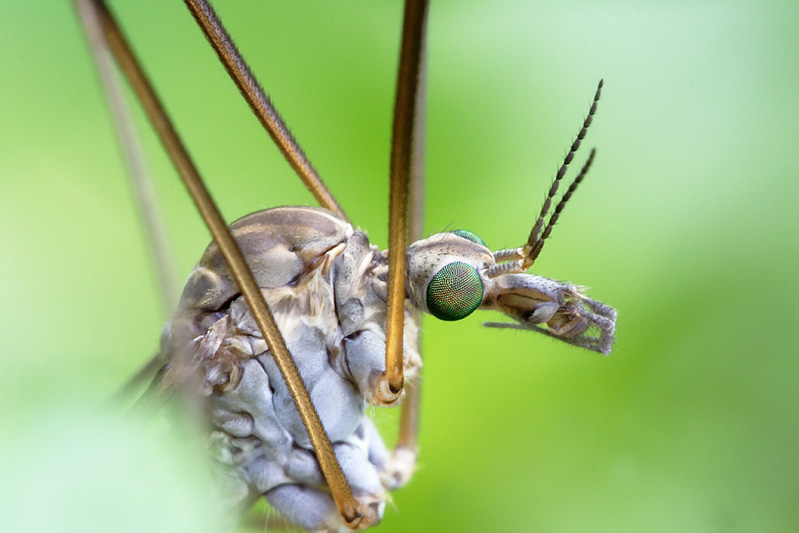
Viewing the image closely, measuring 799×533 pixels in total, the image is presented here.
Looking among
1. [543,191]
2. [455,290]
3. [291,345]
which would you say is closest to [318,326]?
[291,345]

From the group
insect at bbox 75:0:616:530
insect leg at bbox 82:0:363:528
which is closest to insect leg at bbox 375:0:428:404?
insect at bbox 75:0:616:530

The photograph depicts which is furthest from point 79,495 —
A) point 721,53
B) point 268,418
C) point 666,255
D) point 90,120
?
point 721,53

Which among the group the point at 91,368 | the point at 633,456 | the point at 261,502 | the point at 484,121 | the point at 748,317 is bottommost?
the point at 261,502

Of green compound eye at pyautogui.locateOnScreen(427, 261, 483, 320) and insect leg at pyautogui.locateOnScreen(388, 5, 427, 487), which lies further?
insect leg at pyautogui.locateOnScreen(388, 5, 427, 487)

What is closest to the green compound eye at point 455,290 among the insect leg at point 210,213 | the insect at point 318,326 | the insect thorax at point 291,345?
the insect at point 318,326

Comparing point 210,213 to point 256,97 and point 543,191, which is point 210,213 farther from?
point 543,191

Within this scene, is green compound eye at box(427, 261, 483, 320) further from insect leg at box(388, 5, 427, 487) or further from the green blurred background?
the green blurred background

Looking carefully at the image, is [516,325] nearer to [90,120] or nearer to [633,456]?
[633,456]
